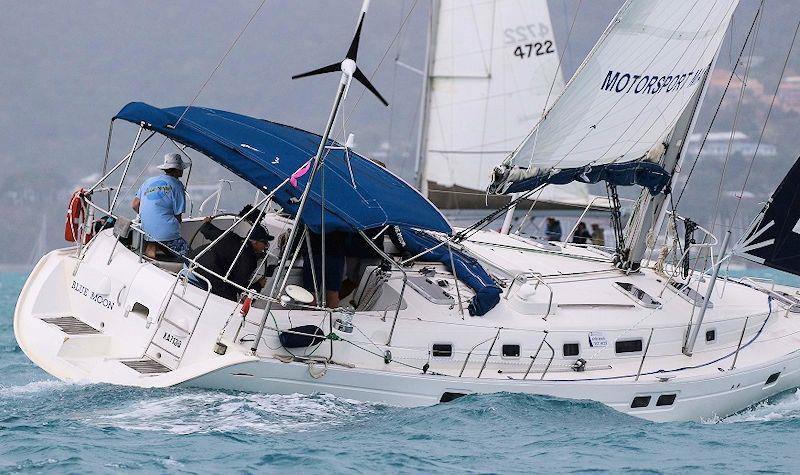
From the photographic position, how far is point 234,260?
1005cm

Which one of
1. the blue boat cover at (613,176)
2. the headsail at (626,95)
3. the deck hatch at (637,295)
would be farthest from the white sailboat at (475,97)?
the headsail at (626,95)

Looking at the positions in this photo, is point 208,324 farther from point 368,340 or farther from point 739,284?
point 739,284

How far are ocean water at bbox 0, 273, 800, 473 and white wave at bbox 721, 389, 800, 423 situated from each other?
729 millimetres

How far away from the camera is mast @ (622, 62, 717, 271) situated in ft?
39.9

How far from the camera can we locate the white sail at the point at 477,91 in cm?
1742

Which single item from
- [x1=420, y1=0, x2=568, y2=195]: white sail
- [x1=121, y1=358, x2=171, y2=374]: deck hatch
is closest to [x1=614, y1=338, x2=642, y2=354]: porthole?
[x1=121, y1=358, x2=171, y2=374]: deck hatch

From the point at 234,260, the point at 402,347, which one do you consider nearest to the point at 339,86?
the point at 234,260

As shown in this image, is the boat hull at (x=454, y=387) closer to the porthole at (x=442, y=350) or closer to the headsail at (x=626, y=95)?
the porthole at (x=442, y=350)

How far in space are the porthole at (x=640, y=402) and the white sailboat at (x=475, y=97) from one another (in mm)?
7096

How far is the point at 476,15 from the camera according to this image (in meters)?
17.4

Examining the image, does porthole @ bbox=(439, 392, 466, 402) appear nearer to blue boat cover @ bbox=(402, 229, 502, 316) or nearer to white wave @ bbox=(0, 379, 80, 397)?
blue boat cover @ bbox=(402, 229, 502, 316)

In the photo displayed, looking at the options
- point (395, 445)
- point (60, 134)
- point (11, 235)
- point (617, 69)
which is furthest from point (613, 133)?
point (60, 134)

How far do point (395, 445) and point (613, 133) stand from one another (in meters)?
4.05

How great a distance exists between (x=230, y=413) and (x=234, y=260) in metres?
1.50
